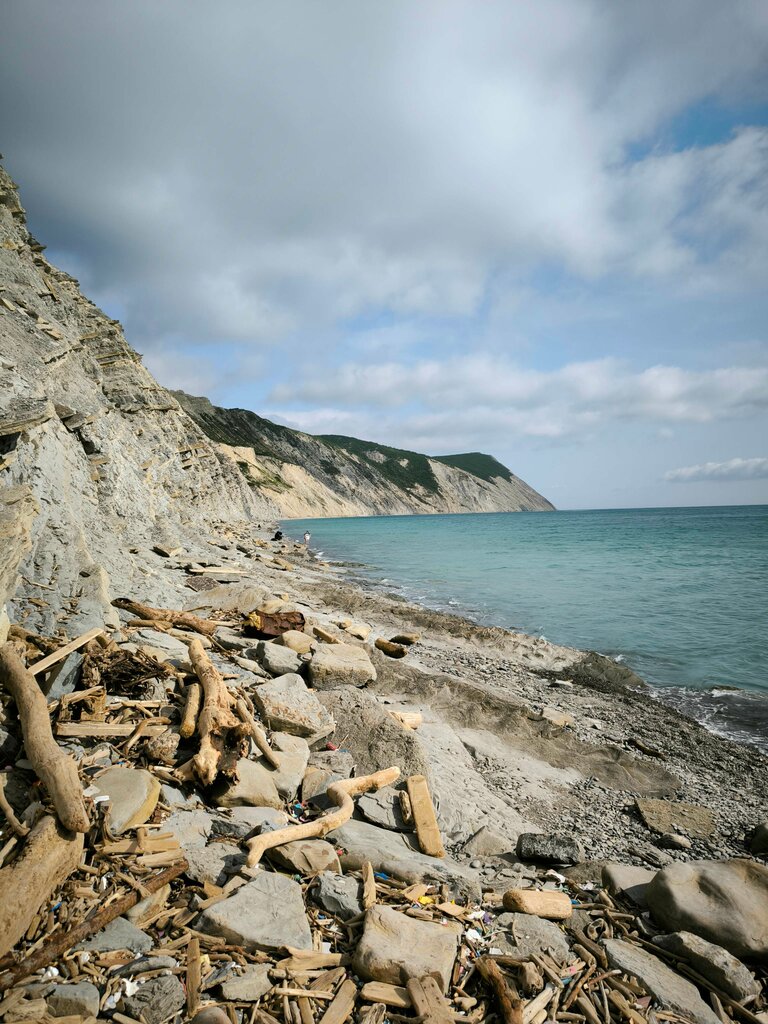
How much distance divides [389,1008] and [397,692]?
6.48 metres

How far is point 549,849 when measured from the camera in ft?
15.8

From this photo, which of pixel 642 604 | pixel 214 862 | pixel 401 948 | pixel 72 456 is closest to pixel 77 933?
pixel 214 862

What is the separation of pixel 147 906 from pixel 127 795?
0.92 meters

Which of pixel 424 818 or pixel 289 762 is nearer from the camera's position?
pixel 424 818

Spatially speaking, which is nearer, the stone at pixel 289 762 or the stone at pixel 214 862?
the stone at pixel 214 862

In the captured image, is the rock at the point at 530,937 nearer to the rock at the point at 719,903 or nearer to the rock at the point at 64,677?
the rock at the point at 719,903

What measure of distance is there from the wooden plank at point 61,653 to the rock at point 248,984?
3.40 meters

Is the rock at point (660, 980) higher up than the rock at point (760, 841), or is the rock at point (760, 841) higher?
the rock at point (660, 980)

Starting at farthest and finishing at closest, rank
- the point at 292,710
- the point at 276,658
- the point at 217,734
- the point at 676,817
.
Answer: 1. the point at 276,658
2. the point at 676,817
3. the point at 292,710
4. the point at 217,734

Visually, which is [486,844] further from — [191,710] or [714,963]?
[191,710]

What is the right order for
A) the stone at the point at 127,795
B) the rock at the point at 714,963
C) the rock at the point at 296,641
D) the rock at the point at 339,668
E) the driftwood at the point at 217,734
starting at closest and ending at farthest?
the rock at the point at 714,963, the stone at the point at 127,795, the driftwood at the point at 217,734, the rock at the point at 339,668, the rock at the point at 296,641

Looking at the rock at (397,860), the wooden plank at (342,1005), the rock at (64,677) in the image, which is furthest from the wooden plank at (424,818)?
the rock at (64,677)

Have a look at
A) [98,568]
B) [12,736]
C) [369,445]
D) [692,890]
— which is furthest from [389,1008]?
[369,445]

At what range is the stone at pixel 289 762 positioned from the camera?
16.5ft
